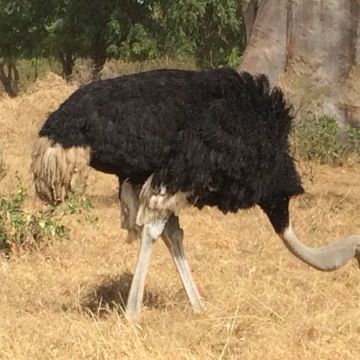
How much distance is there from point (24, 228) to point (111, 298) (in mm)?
1204

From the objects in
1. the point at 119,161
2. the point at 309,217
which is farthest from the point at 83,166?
the point at 309,217

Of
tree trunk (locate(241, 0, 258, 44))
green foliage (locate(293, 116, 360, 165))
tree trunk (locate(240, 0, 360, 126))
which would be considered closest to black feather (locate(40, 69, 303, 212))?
green foliage (locate(293, 116, 360, 165))

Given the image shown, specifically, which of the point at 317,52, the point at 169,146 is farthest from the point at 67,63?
the point at 169,146

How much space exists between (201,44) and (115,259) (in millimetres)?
16660

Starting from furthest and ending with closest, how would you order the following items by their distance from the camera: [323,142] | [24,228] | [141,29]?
[141,29] → [323,142] → [24,228]

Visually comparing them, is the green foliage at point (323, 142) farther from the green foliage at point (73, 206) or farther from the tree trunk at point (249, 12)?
the green foliage at point (73, 206)

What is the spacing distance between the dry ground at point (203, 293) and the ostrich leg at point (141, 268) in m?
0.08

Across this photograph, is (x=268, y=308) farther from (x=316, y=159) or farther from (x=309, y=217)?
(x=316, y=159)

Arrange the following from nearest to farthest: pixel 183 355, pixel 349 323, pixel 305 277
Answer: pixel 183 355 < pixel 349 323 < pixel 305 277

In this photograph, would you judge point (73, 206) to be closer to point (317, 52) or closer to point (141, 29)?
point (317, 52)

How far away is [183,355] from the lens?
397 cm

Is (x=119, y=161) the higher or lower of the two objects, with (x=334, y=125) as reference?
higher

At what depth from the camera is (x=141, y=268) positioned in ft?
15.3

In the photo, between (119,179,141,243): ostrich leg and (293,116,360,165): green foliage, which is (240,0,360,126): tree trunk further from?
(119,179,141,243): ostrich leg
